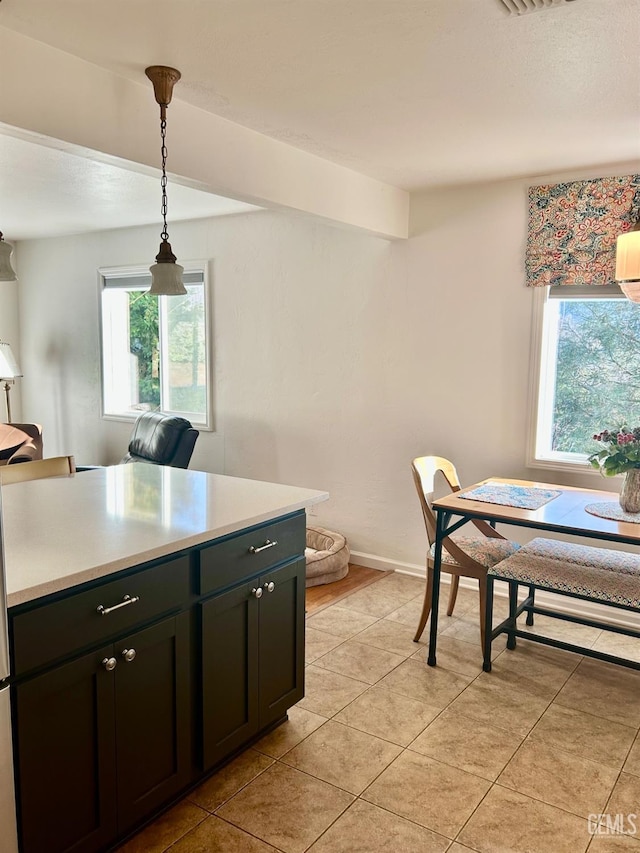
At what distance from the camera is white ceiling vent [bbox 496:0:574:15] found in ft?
5.88

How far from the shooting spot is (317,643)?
3254 millimetres

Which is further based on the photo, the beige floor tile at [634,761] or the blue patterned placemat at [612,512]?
the blue patterned placemat at [612,512]

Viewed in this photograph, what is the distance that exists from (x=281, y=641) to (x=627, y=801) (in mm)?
1221

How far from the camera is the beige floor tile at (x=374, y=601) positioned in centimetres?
368

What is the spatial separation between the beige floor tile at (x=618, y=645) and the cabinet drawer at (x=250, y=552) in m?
1.76

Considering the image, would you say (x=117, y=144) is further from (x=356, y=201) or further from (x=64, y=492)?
(x=356, y=201)

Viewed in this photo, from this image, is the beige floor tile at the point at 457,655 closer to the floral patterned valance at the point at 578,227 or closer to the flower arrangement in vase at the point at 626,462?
the flower arrangement in vase at the point at 626,462

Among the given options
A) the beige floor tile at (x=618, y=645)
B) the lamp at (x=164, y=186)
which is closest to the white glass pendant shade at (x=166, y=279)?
Answer: the lamp at (x=164, y=186)

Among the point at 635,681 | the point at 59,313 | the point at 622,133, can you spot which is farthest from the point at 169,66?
the point at 59,313

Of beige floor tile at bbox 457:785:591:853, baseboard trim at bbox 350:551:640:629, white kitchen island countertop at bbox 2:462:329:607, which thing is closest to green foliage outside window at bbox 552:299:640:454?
baseboard trim at bbox 350:551:640:629

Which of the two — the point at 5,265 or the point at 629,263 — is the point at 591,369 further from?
the point at 5,265

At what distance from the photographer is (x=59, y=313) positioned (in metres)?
6.07

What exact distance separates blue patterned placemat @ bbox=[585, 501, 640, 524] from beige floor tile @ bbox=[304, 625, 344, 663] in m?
1.35

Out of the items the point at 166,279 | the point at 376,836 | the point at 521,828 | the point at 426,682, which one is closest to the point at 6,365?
the point at 166,279
